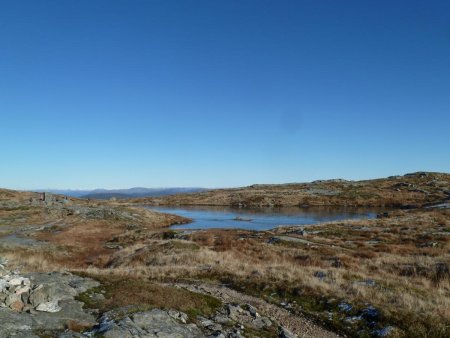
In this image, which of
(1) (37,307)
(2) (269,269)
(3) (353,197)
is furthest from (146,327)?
(3) (353,197)

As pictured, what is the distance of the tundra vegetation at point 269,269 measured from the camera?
16.8 meters

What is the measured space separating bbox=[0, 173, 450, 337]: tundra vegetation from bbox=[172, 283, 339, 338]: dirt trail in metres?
0.05

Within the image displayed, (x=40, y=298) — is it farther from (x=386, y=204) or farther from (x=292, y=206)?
(x=386, y=204)

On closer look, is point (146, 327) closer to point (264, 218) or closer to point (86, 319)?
point (86, 319)

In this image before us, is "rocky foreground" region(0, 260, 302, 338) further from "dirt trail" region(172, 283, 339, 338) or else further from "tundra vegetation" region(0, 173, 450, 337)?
"dirt trail" region(172, 283, 339, 338)

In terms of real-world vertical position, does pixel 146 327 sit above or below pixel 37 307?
below

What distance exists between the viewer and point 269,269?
27.0 m

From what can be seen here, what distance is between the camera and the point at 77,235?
58875 mm

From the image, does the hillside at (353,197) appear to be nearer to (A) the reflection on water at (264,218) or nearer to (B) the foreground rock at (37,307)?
(A) the reflection on water at (264,218)

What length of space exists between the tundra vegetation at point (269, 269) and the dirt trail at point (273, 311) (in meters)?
Answer: 0.05

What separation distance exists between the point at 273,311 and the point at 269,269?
26.0ft

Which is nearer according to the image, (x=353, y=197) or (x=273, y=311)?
(x=273, y=311)

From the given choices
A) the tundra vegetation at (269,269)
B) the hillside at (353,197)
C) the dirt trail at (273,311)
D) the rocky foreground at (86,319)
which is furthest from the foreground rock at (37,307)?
the hillside at (353,197)

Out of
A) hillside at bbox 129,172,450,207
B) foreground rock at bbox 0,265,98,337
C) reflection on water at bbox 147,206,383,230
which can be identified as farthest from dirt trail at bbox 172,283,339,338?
hillside at bbox 129,172,450,207
